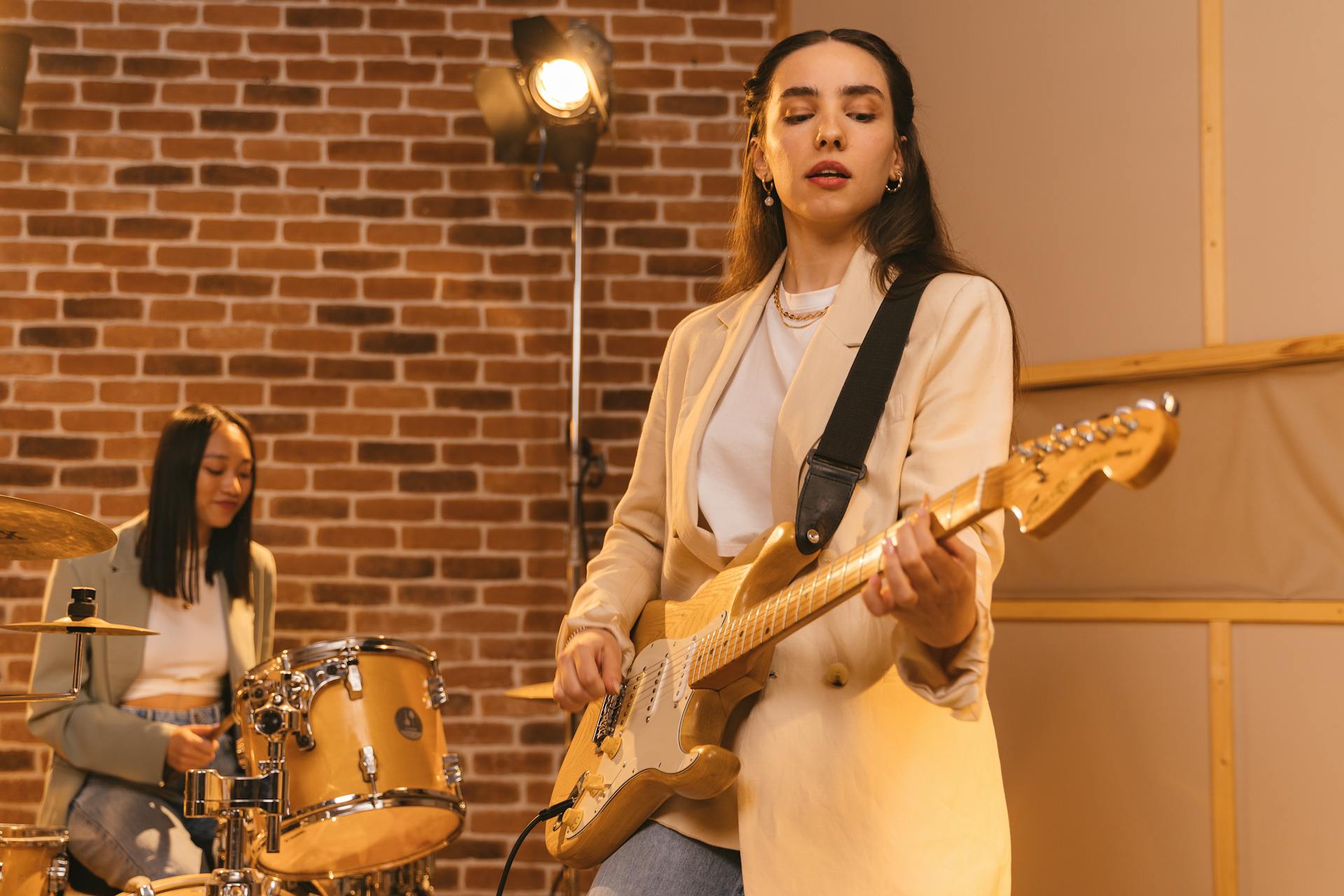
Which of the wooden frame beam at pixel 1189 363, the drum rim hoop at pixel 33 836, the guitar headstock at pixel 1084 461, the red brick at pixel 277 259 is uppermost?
the red brick at pixel 277 259

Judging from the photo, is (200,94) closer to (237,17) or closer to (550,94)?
(237,17)

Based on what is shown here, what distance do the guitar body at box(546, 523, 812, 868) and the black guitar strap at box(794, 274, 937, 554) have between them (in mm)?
37

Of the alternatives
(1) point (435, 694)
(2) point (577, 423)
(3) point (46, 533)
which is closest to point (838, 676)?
(3) point (46, 533)

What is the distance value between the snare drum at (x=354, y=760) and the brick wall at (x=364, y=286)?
33.0 inches

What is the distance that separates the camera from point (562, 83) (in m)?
3.20

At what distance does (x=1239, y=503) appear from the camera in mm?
2322

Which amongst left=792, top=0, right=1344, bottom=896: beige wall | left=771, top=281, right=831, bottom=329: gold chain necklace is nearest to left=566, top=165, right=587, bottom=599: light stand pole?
left=792, top=0, right=1344, bottom=896: beige wall

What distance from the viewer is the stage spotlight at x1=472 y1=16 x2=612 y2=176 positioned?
125 inches

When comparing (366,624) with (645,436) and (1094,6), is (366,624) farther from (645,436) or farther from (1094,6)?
(1094,6)

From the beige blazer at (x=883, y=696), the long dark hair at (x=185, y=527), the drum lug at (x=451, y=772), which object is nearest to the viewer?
the beige blazer at (x=883, y=696)

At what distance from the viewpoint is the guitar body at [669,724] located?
1.43m

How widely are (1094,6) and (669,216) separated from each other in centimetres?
135

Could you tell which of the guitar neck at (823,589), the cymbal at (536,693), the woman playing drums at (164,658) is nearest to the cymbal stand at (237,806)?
the woman playing drums at (164,658)

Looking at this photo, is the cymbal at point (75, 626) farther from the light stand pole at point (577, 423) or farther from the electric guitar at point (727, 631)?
the light stand pole at point (577, 423)
